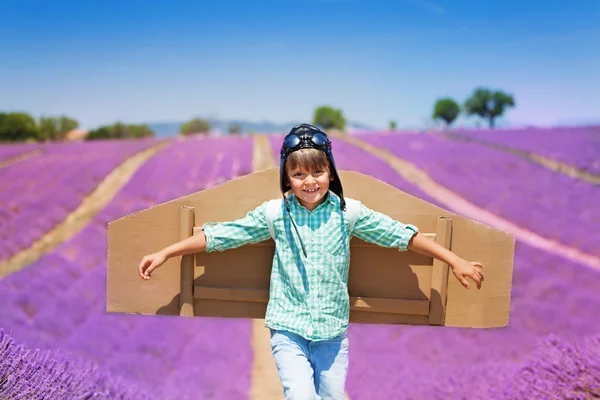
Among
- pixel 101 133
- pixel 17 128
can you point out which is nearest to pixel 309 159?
pixel 17 128

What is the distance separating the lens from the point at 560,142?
81.6ft

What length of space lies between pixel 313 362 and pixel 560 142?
25.8 metres

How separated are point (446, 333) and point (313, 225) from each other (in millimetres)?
3427

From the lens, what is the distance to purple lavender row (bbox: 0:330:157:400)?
2143 millimetres

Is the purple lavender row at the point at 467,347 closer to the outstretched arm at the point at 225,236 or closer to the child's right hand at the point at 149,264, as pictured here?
the outstretched arm at the point at 225,236

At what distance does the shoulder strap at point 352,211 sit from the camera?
2.63m

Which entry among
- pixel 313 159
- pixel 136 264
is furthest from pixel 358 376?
pixel 313 159

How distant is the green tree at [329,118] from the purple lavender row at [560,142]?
5710 centimetres

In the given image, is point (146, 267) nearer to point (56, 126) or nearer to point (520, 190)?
point (520, 190)

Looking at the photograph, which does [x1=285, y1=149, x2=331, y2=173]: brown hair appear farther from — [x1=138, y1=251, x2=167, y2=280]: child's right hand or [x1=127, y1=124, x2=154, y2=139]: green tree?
[x1=127, y1=124, x2=154, y2=139]: green tree

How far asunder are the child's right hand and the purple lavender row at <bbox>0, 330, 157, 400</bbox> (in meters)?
0.59

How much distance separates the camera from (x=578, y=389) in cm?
270

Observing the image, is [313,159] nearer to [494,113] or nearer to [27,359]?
[27,359]

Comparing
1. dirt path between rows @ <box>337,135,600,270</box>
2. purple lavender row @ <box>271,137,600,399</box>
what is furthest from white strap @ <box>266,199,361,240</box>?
dirt path between rows @ <box>337,135,600,270</box>
